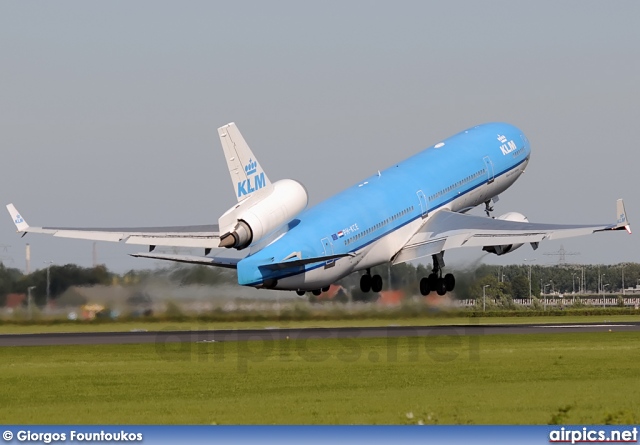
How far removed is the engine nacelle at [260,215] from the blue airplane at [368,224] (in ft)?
0.15

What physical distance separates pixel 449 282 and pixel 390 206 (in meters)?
6.61

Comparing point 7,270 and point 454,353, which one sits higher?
point 7,270

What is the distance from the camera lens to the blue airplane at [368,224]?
46719mm

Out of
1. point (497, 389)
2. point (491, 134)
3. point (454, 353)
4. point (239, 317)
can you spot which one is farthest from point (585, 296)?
point (497, 389)

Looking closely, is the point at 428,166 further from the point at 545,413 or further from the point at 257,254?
the point at 545,413

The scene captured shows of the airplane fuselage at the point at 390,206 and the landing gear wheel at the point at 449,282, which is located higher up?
the airplane fuselage at the point at 390,206

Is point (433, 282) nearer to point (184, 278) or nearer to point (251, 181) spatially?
point (184, 278)

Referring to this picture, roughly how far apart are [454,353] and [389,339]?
312 inches

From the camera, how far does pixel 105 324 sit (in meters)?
60.5

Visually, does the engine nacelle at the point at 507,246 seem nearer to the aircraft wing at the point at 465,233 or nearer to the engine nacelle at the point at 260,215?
the aircraft wing at the point at 465,233

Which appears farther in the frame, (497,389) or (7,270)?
(7,270)

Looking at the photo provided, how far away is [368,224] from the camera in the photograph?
5462 cm

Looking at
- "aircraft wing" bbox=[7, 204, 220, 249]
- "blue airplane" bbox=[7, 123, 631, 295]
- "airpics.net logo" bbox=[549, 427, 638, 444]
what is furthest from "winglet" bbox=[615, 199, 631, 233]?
"airpics.net logo" bbox=[549, 427, 638, 444]

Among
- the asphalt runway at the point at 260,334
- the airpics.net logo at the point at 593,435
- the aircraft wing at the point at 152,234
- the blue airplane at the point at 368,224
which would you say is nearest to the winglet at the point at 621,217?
the blue airplane at the point at 368,224
